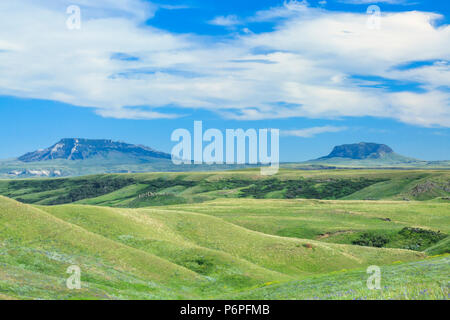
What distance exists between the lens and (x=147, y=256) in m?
60.1

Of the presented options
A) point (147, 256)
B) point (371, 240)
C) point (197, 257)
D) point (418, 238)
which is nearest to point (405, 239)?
point (418, 238)

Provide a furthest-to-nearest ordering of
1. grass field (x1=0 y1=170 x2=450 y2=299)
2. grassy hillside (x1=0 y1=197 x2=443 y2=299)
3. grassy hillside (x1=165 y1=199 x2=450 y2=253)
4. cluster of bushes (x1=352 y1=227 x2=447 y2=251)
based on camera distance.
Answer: grassy hillside (x1=165 y1=199 x2=450 y2=253) → cluster of bushes (x1=352 y1=227 x2=447 y2=251) → grassy hillside (x1=0 y1=197 x2=443 y2=299) → grass field (x1=0 y1=170 x2=450 y2=299)

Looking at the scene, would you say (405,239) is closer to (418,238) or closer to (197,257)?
(418,238)

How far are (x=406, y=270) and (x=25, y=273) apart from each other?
35.6m

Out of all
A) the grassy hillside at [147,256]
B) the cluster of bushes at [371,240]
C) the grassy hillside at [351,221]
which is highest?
the grassy hillside at [147,256]

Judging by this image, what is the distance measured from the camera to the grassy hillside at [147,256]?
44.5 metres

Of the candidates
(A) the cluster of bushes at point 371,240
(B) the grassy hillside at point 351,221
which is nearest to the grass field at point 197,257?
(A) the cluster of bushes at point 371,240

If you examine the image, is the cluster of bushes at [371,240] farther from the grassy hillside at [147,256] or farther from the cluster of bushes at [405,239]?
the grassy hillside at [147,256]

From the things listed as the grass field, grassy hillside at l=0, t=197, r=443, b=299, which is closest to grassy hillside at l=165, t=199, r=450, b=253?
the grass field

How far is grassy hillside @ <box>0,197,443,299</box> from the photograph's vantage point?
1751 inches

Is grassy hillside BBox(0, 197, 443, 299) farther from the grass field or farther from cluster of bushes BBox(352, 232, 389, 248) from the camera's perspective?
cluster of bushes BBox(352, 232, 389, 248)

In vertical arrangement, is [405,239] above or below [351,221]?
below

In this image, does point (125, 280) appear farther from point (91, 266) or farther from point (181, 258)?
point (181, 258)

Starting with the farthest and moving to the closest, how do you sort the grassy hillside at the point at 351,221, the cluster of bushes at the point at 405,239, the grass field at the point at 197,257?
the grassy hillside at the point at 351,221, the cluster of bushes at the point at 405,239, the grass field at the point at 197,257
